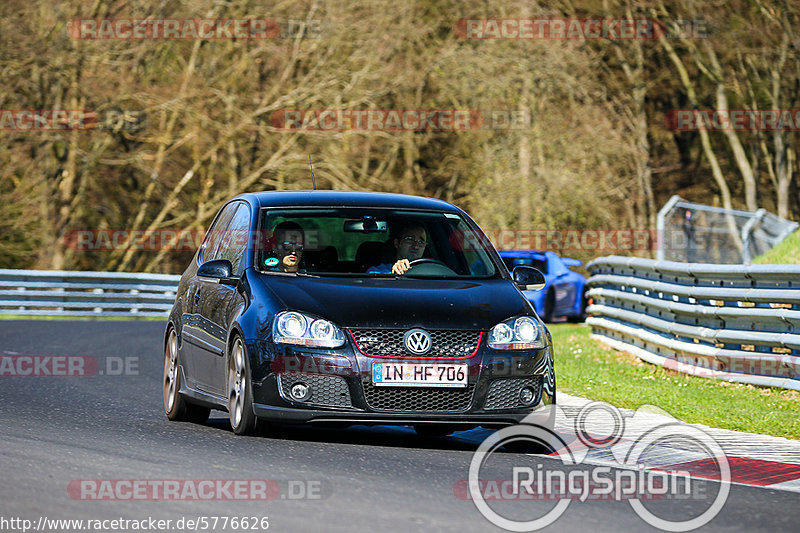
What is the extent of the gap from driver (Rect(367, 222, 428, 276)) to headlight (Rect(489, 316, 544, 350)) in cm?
114

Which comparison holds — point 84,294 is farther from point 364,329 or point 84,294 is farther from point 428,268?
point 364,329

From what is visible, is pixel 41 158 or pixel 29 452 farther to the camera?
pixel 41 158

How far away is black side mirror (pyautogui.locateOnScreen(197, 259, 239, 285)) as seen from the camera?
925cm

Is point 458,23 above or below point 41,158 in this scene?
above

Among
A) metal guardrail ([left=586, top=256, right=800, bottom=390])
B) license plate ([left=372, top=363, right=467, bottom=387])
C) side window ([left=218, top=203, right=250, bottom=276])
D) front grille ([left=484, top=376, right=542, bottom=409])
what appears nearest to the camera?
license plate ([left=372, top=363, right=467, bottom=387])

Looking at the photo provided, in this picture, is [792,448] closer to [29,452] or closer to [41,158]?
[29,452]

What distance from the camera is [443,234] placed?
10.2 meters

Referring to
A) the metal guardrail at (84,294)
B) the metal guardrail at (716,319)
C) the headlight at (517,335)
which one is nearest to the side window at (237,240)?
the headlight at (517,335)

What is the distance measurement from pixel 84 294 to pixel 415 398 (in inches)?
905

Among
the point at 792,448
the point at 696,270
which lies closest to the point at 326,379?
the point at 792,448

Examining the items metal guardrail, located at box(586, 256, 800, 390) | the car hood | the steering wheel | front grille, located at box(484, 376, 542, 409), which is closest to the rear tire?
the car hood

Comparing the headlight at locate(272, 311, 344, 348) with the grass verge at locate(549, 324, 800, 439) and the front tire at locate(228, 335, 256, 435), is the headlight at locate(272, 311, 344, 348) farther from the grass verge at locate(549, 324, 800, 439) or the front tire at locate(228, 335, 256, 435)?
the grass verge at locate(549, 324, 800, 439)

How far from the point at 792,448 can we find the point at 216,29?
2702cm

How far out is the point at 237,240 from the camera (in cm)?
988
